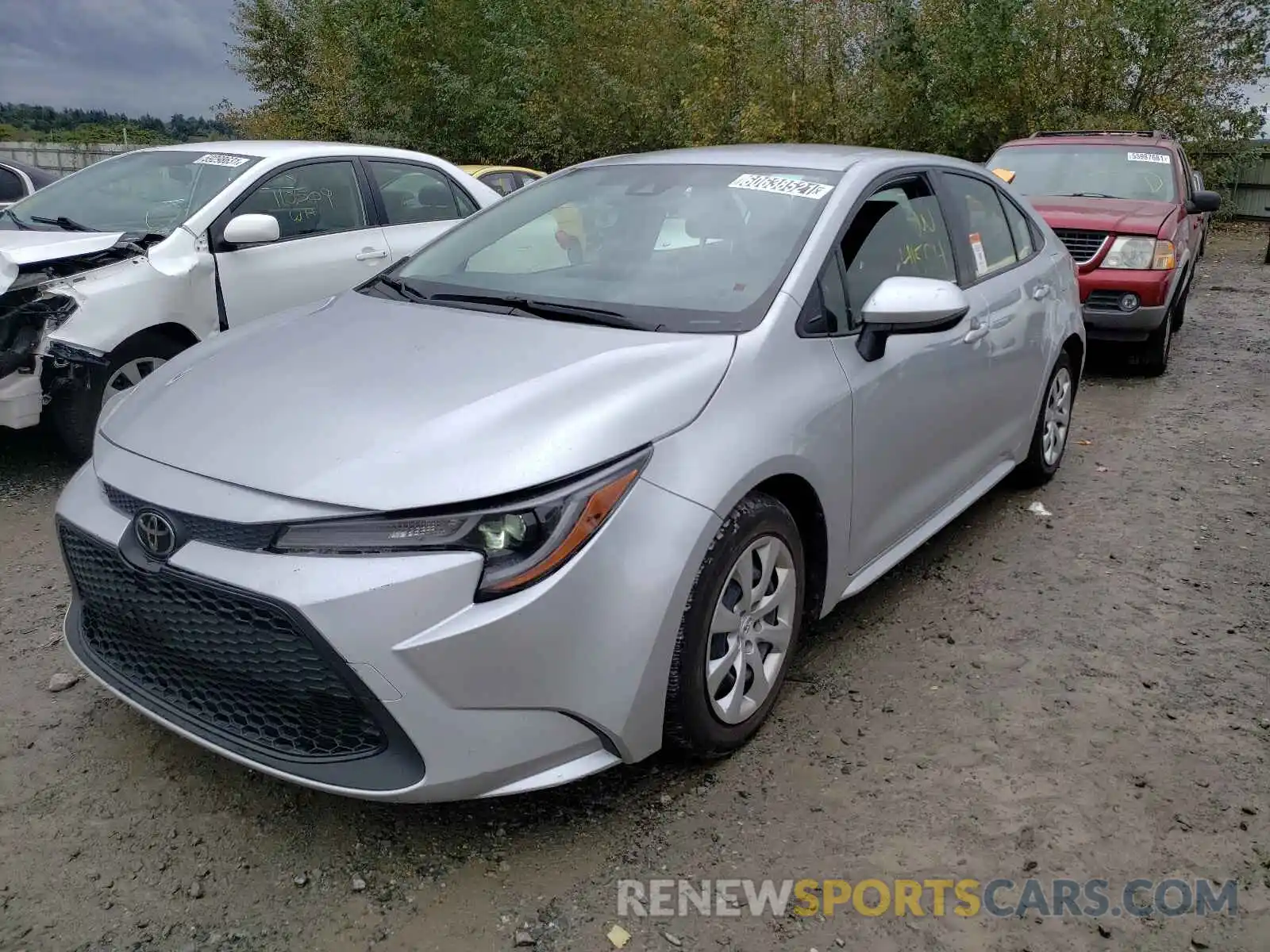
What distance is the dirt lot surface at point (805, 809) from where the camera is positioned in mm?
2324

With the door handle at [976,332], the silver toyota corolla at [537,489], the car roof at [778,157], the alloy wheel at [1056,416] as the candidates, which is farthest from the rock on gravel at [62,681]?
the alloy wheel at [1056,416]

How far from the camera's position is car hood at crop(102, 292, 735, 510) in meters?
2.31

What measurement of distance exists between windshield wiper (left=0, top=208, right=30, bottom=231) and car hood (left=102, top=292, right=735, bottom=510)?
3.15m

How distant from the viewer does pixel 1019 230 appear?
4719 mm

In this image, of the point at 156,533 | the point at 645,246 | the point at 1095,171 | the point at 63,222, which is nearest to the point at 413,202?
the point at 63,222

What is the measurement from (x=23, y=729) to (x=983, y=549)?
3554 millimetres

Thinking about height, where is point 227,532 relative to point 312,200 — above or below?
below

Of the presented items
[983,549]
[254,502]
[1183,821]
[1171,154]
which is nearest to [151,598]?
[254,502]

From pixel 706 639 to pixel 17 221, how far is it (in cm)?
500

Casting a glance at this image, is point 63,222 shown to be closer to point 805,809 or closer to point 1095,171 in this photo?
point 805,809

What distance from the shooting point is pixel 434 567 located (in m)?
2.20

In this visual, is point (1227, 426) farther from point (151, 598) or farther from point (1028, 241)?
point (151, 598)

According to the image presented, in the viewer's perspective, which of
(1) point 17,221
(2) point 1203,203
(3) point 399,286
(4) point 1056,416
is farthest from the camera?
(2) point 1203,203

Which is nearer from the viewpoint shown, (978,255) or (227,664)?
(227,664)
